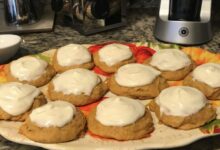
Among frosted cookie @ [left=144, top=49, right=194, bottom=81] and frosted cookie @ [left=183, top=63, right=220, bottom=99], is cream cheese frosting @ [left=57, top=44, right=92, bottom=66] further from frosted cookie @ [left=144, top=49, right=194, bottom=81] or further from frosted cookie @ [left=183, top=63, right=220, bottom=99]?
frosted cookie @ [left=183, top=63, right=220, bottom=99]

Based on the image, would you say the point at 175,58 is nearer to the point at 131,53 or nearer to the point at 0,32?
the point at 131,53

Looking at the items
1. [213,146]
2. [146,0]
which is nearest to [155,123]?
[213,146]

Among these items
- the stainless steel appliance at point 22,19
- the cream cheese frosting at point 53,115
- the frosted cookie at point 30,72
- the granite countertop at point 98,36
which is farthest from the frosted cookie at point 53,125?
the stainless steel appliance at point 22,19

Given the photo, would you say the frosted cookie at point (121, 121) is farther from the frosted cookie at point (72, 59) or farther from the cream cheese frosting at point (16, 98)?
the frosted cookie at point (72, 59)

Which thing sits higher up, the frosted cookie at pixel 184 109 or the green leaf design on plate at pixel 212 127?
the frosted cookie at pixel 184 109

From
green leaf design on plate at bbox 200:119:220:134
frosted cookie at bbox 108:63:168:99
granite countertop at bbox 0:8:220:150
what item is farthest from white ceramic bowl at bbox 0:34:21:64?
green leaf design on plate at bbox 200:119:220:134

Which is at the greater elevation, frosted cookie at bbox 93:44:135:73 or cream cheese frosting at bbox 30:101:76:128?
frosted cookie at bbox 93:44:135:73
